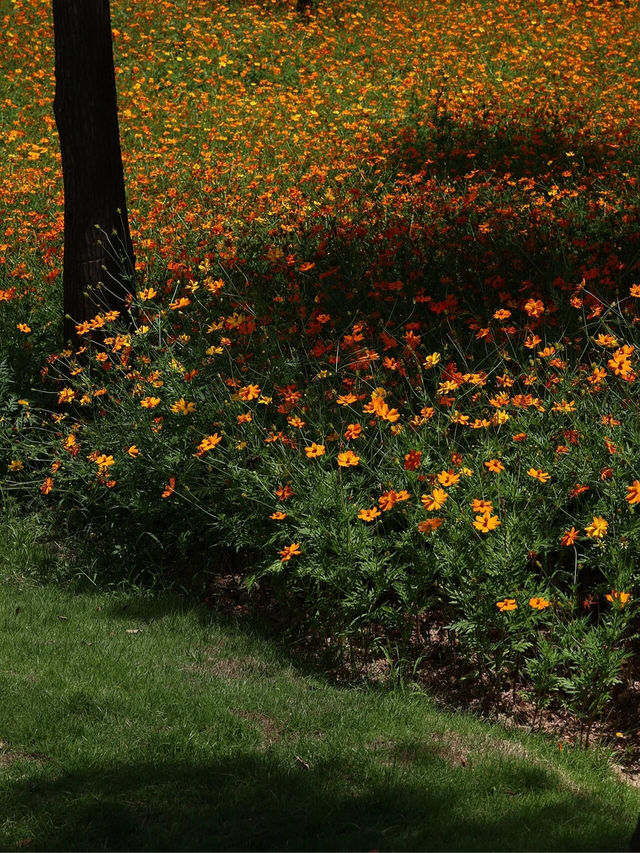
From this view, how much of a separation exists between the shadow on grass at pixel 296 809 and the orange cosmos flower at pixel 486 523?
0.89 m

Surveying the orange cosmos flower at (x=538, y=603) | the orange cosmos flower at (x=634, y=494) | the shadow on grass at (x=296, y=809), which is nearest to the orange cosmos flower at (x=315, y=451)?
the orange cosmos flower at (x=538, y=603)

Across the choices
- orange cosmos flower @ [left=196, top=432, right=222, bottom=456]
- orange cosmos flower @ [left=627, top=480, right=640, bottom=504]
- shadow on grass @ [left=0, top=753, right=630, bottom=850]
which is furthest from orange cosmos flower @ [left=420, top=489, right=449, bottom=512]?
orange cosmos flower @ [left=196, top=432, right=222, bottom=456]

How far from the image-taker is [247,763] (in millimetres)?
3324

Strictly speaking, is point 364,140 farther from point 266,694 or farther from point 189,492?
point 266,694

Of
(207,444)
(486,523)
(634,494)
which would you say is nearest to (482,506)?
(486,523)

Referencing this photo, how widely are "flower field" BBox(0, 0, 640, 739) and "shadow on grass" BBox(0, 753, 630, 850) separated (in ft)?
2.28

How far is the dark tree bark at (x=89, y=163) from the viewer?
20.3ft

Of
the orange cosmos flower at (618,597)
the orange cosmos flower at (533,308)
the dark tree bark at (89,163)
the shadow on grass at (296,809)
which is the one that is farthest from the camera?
the dark tree bark at (89,163)

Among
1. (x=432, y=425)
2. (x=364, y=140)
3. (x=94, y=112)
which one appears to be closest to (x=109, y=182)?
(x=94, y=112)

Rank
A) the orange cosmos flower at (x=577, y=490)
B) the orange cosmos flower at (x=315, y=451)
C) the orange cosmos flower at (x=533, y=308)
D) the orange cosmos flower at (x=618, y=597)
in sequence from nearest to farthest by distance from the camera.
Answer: the orange cosmos flower at (x=618, y=597) → the orange cosmos flower at (x=577, y=490) → the orange cosmos flower at (x=315, y=451) → the orange cosmos flower at (x=533, y=308)

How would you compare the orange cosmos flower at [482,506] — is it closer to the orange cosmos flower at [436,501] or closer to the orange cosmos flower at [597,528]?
the orange cosmos flower at [436,501]

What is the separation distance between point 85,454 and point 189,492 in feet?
3.47

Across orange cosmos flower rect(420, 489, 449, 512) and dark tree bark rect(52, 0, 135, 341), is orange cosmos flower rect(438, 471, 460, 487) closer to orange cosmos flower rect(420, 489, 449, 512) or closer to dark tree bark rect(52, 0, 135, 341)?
orange cosmos flower rect(420, 489, 449, 512)

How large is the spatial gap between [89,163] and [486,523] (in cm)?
374
